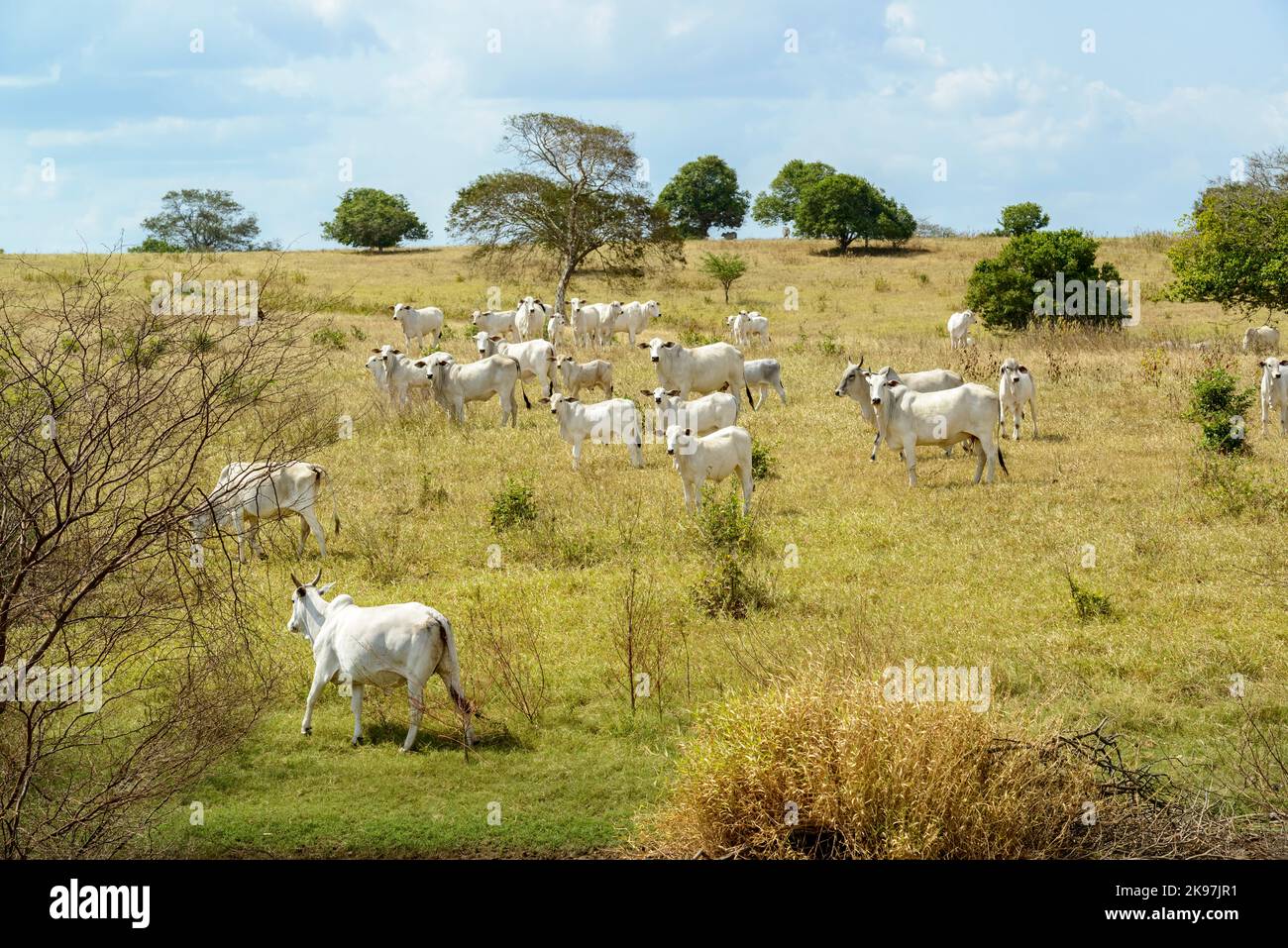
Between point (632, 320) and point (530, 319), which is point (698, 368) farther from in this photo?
point (632, 320)

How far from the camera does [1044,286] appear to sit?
118 ft

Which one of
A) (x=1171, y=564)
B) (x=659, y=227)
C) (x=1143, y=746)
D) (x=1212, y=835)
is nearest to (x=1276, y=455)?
(x=1171, y=564)

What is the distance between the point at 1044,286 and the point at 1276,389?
17.0 metres

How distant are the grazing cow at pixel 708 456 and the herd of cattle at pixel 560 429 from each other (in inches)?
0.6

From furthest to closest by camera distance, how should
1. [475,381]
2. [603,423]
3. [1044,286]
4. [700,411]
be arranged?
[1044,286] → [475,381] → [603,423] → [700,411]

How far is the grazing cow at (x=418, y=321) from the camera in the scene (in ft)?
109

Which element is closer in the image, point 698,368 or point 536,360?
point 698,368

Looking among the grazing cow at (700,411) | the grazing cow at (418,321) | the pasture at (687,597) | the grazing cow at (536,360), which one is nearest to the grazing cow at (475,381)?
the pasture at (687,597)

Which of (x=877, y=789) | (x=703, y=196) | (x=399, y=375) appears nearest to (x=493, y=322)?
(x=399, y=375)

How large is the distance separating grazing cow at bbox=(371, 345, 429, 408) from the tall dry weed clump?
1660cm

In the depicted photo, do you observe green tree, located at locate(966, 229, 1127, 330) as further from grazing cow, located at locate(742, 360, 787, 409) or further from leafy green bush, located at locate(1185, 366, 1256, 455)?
leafy green bush, located at locate(1185, 366, 1256, 455)
